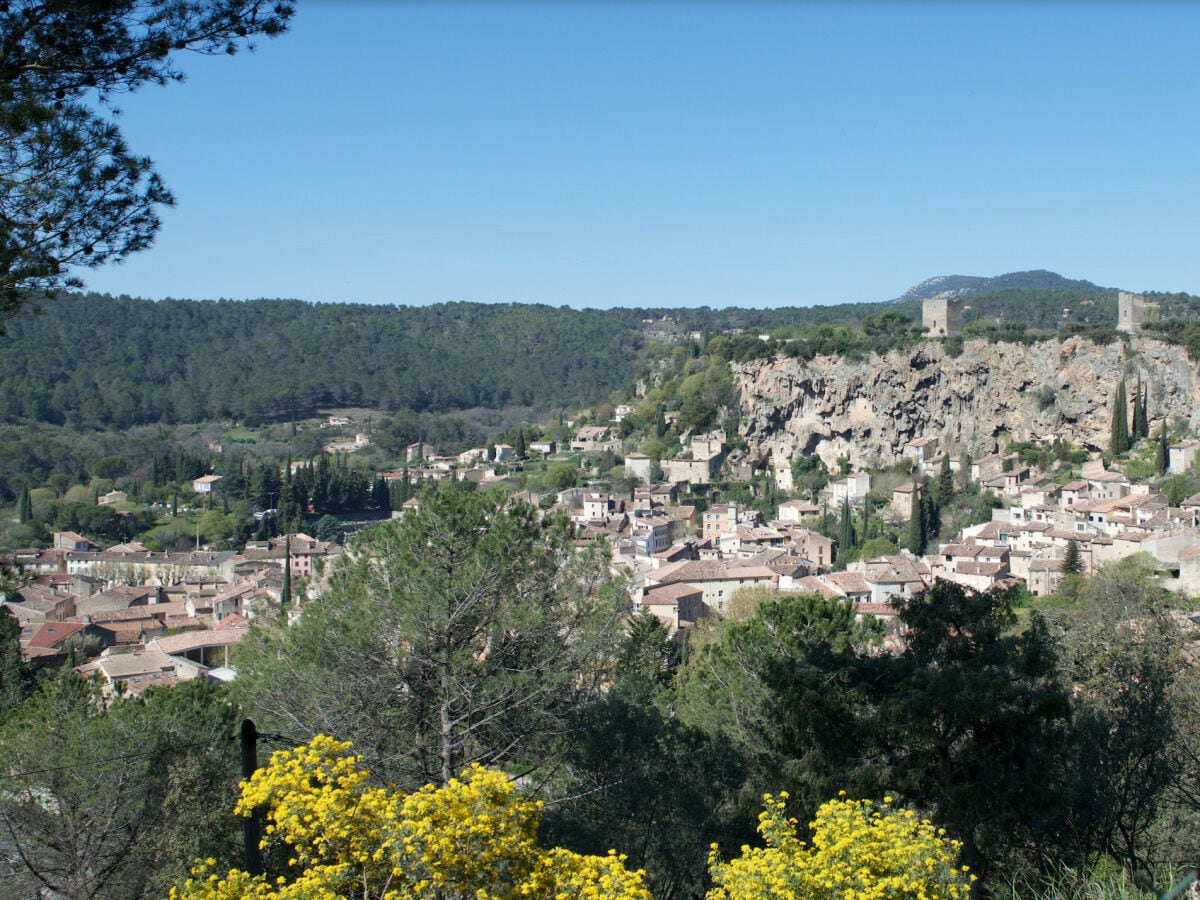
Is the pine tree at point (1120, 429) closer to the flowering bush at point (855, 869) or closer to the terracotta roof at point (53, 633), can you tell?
the terracotta roof at point (53, 633)

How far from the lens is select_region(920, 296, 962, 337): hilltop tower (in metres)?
57.8

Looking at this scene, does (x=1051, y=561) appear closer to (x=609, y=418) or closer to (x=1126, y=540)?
(x=1126, y=540)

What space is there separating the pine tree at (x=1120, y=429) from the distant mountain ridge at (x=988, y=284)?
9230 cm

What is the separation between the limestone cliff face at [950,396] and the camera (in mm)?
49156

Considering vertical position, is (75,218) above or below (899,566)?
above

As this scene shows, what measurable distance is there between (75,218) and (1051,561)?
98.4 ft

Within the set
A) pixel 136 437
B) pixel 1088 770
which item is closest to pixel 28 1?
pixel 1088 770

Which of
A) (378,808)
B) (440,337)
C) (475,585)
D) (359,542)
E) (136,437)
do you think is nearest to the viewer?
(378,808)

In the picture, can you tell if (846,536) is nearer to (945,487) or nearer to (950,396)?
(945,487)

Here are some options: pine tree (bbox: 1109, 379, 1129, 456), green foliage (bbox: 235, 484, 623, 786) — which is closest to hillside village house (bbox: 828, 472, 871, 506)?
pine tree (bbox: 1109, 379, 1129, 456)

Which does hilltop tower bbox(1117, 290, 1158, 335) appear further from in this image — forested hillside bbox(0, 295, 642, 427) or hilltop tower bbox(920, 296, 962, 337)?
forested hillside bbox(0, 295, 642, 427)

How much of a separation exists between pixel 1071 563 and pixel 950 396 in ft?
86.8

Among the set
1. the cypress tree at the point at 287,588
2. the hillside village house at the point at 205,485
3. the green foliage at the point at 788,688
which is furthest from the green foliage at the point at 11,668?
the hillside village house at the point at 205,485

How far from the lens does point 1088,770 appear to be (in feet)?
28.3
